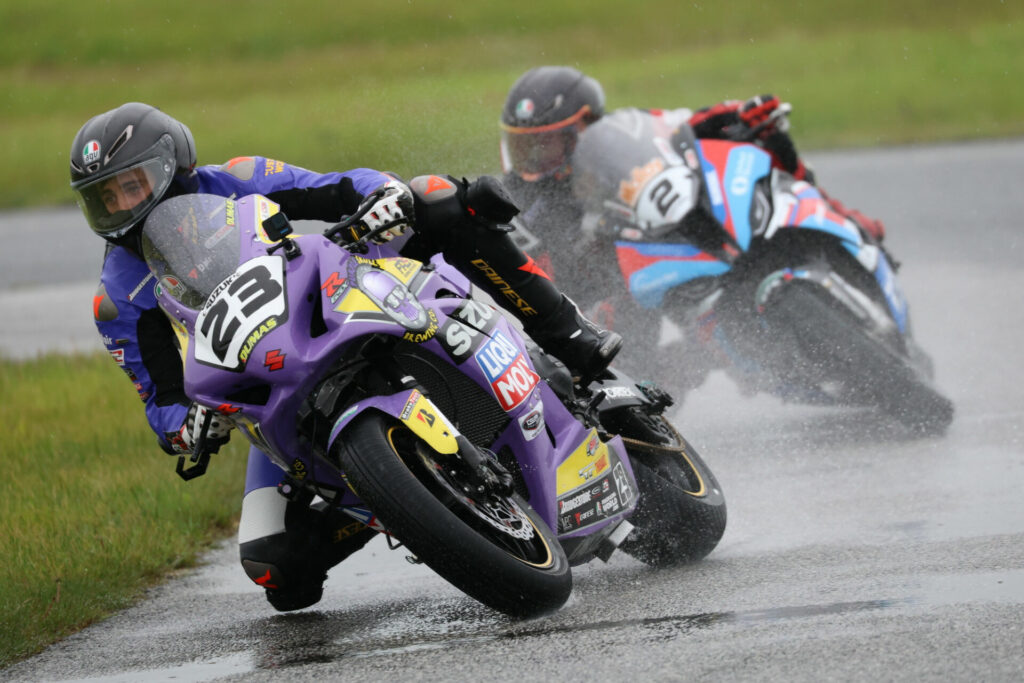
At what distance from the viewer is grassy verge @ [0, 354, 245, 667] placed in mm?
5379

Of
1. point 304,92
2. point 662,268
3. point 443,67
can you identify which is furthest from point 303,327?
point 304,92

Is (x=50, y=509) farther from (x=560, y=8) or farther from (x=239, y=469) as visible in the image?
(x=560, y=8)

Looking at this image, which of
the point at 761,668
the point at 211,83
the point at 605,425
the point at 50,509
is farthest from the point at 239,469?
the point at 211,83

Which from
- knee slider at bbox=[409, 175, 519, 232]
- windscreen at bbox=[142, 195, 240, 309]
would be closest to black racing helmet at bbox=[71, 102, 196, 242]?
windscreen at bbox=[142, 195, 240, 309]

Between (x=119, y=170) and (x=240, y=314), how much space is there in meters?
0.94

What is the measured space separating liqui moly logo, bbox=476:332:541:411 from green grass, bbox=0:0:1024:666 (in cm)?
186

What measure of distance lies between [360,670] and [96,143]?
189 cm

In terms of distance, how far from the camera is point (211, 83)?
32000mm

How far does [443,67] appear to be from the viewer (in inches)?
493

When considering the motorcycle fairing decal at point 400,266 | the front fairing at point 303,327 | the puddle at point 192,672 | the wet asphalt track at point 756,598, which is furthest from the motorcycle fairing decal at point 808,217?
the puddle at point 192,672

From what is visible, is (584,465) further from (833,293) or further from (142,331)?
(833,293)

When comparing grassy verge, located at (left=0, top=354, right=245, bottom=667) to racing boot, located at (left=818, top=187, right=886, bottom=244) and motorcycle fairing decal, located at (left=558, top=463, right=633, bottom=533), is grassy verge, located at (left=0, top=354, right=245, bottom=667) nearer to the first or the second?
motorcycle fairing decal, located at (left=558, top=463, right=633, bottom=533)

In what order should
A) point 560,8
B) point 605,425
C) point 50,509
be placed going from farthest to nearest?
point 560,8 → point 50,509 → point 605,425

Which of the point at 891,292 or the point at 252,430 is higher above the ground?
the point at 252,430
